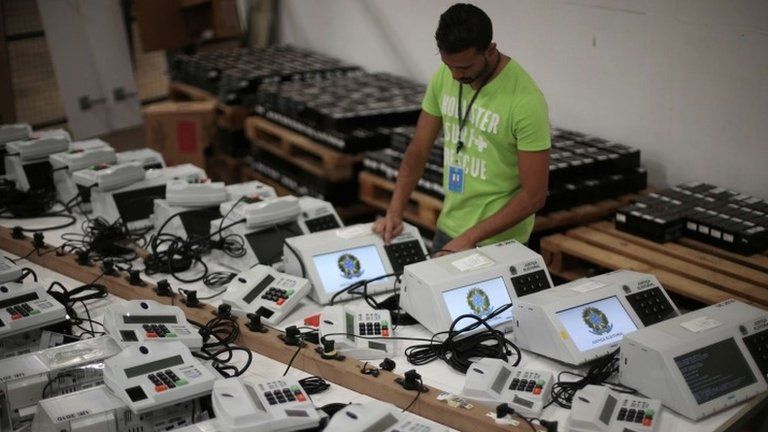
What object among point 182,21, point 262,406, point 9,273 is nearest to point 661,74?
point 262,406

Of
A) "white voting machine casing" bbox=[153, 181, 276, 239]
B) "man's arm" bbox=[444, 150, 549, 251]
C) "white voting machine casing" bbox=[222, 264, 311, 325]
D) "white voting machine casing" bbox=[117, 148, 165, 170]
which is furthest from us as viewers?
"white voting machine casing" bbox=[117, 148, 165, 170]

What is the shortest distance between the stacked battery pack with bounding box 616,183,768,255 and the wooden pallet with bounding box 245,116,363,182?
2045mm

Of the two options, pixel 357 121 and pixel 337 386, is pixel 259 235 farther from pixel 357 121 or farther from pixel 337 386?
pixel 357 121

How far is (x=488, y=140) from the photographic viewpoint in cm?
433

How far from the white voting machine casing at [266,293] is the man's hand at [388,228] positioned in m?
0.51

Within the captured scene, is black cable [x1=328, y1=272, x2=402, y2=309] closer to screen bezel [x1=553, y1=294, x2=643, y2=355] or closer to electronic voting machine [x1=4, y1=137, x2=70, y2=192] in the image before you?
screen bezel [x1=553, y1=294, x2=643, y2=355]

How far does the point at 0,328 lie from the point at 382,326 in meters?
1.56

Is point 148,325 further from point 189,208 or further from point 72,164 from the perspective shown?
point 72,164

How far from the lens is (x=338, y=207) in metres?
6.69

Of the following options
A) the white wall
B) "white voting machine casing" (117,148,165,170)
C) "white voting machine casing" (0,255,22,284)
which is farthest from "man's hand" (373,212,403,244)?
the white wall

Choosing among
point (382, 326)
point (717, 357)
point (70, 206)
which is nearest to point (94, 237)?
point (70, 206)

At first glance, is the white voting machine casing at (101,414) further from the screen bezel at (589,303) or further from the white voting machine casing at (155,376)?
the screen bezel at (589,303)

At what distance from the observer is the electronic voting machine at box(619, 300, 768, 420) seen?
3320 mm

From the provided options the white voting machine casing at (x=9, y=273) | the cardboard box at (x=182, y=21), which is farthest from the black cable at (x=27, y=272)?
the cardboard box at (x=182, y=21)
